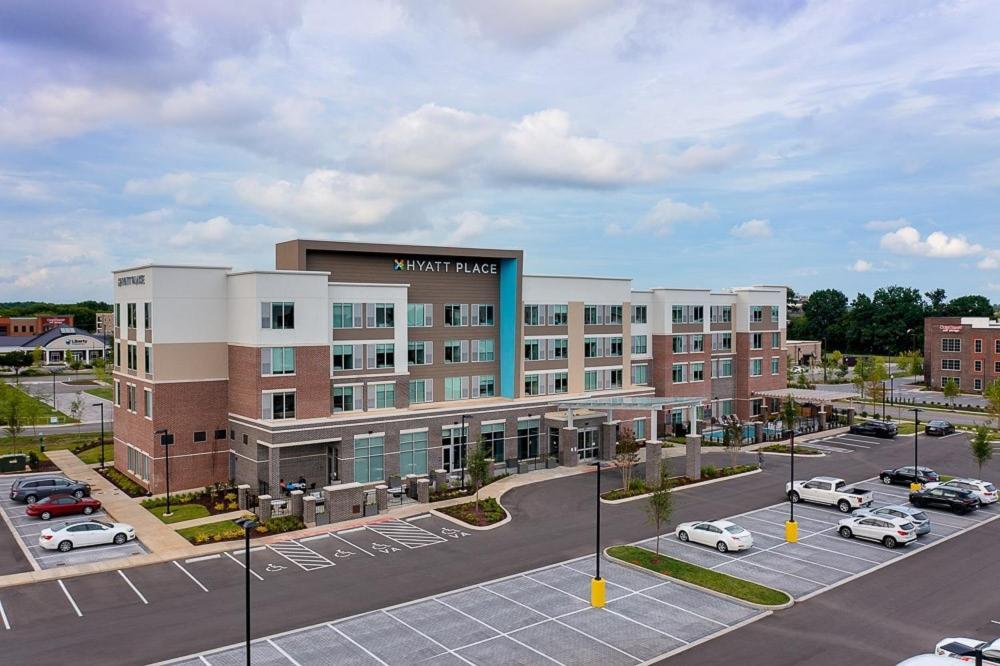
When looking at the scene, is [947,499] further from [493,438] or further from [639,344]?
[639,344]

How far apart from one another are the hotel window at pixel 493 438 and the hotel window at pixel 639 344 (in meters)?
20.3

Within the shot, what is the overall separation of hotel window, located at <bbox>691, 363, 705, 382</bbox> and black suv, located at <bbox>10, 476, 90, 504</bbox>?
52.8 metres

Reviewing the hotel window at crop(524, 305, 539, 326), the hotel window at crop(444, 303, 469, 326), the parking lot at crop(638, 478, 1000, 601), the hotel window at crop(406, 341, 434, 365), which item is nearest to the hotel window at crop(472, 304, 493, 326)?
the hotel window at crop(444, 303, 469, 326)

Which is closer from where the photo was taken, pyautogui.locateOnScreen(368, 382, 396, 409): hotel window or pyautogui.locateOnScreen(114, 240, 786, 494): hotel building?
pyautogui.locateOnScreen(114, 240, 786, 494): hotel building

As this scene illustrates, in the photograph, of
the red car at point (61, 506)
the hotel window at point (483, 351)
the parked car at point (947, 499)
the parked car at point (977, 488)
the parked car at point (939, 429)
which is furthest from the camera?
the parked car at point (939, 429)

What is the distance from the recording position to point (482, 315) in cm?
5859

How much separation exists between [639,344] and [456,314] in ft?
71.4

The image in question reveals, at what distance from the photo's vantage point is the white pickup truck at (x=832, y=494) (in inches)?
1699

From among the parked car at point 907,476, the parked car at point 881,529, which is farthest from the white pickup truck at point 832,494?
the parked car at point 907,476

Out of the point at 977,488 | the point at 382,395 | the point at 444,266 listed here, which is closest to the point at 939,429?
the point at 977,488

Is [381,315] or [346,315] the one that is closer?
[346,315]

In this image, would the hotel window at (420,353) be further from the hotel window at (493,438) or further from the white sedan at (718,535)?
the white sedan at (718,535)

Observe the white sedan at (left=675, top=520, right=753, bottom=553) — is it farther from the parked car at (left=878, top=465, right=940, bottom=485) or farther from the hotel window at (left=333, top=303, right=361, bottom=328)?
the hotel window at (left=333, top=303, right=361, bottom=328)

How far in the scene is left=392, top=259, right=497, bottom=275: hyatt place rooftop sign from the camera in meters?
54.1
